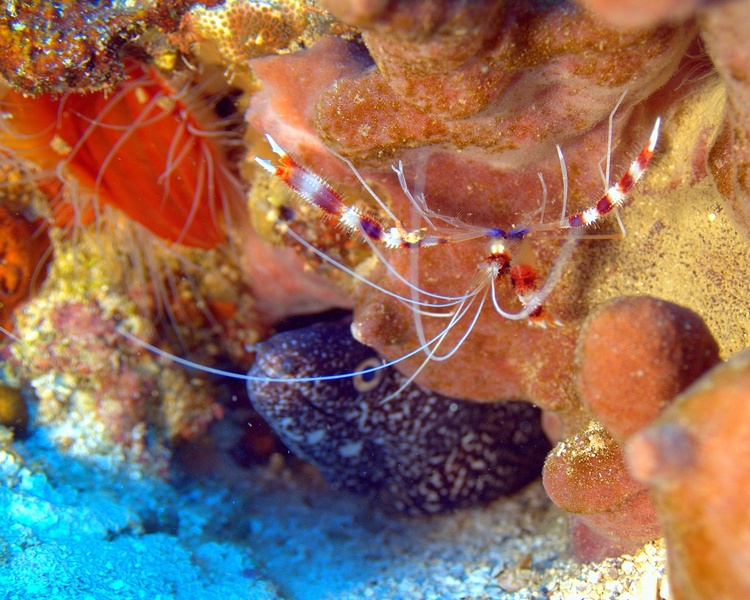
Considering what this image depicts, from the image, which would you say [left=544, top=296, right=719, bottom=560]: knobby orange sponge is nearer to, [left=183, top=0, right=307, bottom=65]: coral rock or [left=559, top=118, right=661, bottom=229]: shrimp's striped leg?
[left=559, top=118, right=661, bottom=229]: shrimp's striped leg

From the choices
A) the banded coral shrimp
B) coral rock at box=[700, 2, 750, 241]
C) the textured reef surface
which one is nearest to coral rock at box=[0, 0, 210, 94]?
the textured reef surface

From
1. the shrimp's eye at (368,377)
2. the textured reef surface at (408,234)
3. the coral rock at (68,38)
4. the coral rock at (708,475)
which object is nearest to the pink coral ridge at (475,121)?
the textured reef surface at (408,234)

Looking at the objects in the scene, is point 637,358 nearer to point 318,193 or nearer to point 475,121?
point 475,121

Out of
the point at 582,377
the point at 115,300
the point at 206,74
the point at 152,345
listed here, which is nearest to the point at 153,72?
the point at 206,74

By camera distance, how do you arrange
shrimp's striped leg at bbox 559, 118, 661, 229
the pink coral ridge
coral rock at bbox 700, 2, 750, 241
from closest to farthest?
coral rock at bbox 700, 2, 750, 241
the pink coral ridge
shrimp's striped leg at bbox 559, 118, 661, 229

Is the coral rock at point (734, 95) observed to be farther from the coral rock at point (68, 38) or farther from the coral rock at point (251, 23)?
the coral rock at point (68, 38)

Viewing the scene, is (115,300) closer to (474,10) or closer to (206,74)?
(206,74)

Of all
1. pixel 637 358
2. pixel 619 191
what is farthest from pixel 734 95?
pixel 637 358
